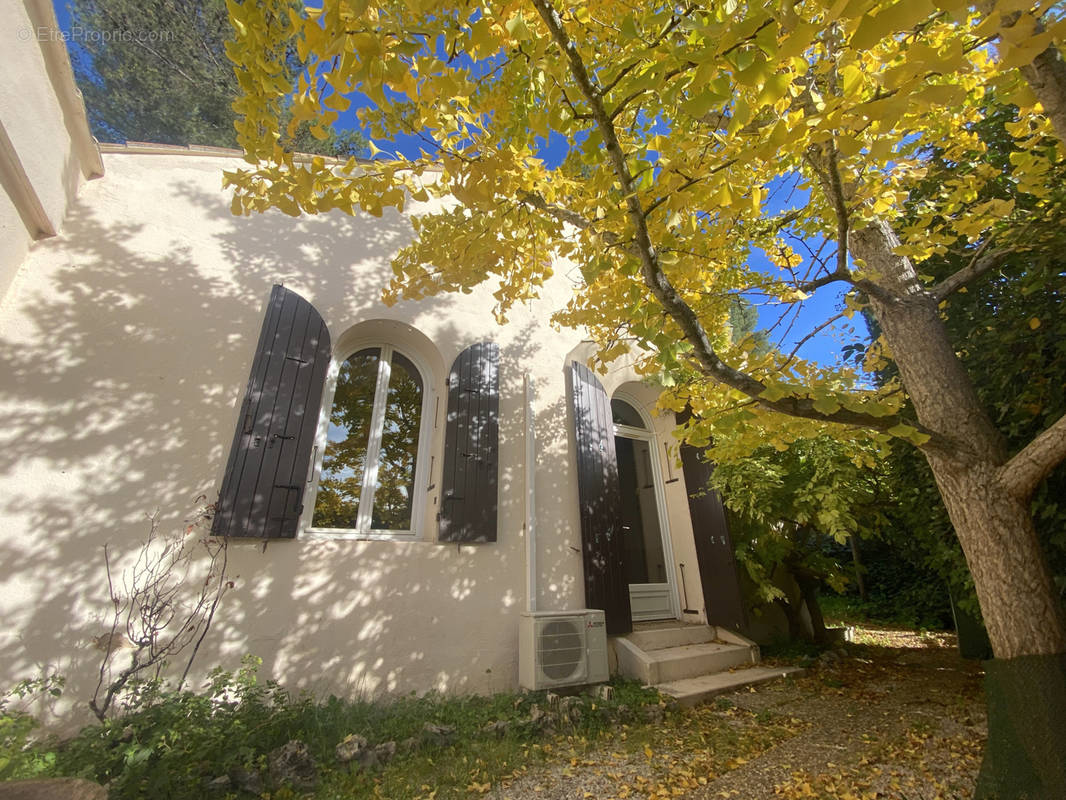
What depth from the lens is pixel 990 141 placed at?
320 centimetres

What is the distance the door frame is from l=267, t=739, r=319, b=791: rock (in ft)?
11.5

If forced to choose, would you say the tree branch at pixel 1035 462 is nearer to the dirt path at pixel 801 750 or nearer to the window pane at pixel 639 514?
the dirt path at pixel 801 750

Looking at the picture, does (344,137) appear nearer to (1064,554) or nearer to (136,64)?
(136,64)

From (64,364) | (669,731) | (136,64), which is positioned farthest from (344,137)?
(669,731)

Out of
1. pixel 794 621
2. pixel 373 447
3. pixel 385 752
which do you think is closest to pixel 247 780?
pixel 385 752

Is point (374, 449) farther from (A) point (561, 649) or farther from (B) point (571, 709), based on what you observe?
(B) point (571, 709)

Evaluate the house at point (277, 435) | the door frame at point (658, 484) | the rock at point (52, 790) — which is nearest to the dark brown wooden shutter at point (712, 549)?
the house at point (277, 435)

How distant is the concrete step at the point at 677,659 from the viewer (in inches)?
158

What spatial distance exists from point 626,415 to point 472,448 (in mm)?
2789

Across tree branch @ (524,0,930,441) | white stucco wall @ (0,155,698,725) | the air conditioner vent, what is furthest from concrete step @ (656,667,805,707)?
tree branch @ (524,0,930,441)

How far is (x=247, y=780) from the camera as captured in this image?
2283 mm

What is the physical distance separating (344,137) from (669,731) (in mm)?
12907

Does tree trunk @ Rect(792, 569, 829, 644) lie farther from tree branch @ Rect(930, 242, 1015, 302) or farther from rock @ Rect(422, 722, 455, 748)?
rock @ Rect(422, 722, 455, 748)

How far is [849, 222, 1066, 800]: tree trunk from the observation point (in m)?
1.95
